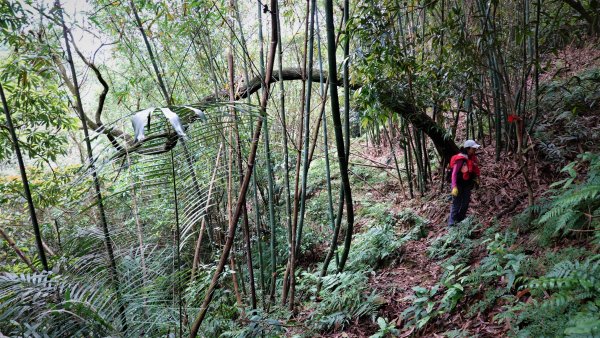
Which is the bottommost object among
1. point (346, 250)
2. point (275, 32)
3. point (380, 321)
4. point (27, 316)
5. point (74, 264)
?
point (380, 321)

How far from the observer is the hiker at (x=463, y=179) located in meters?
3.91

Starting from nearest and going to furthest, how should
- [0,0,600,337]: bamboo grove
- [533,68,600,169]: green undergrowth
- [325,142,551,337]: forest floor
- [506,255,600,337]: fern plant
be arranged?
[0,0,600,337]: bamboo grove
[506,255,600,337]: fern plant
[325,142,551,337]: forest floor
[533,68,600,169]: green undergrowth

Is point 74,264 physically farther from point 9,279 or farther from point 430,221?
point 430,221

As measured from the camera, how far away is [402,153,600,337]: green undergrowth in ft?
6.44

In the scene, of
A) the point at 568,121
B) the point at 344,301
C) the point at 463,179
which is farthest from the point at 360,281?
the point at 568,121

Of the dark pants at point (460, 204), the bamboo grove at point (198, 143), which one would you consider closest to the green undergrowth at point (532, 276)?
the dark pants at point (460, 204)

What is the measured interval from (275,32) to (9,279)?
5.51 ft

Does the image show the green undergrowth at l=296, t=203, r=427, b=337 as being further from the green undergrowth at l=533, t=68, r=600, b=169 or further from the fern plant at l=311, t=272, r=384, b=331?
the green undergrowth at l=533, t=68, r=600, b=169

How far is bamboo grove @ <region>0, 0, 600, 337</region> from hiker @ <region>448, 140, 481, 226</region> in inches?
18.0

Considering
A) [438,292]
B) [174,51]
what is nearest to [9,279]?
[438,292]

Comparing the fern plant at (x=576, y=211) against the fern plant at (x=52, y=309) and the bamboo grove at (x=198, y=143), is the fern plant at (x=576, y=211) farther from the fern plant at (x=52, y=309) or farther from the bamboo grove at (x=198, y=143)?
the fern plant at (x=52, y=309)

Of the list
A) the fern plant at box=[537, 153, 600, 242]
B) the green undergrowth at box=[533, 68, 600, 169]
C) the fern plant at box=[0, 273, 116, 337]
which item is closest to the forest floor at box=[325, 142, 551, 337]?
the green undergrowth at box=[533, 68, 600, 169]

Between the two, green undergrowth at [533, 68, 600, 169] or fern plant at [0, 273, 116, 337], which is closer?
fern plant at [0, 273, 116, 337]

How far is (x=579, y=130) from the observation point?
3.76 meters
